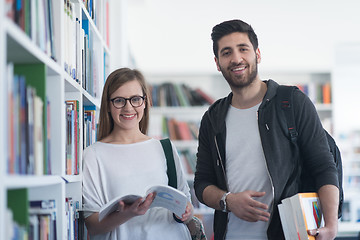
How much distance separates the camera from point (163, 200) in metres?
1.64

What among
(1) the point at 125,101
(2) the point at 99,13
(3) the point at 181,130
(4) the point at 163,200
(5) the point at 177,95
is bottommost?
(4) the point at 163,200

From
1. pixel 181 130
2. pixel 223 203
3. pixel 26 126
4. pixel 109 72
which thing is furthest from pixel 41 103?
pixel 181 130

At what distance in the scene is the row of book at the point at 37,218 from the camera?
3.71 feet

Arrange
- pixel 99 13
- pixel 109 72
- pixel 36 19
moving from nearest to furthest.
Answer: pixel 36 19, pixel 99 13, pixel 109 72

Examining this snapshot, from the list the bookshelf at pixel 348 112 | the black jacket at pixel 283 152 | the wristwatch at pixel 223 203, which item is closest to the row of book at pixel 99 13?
the black jacket at pixel 283 152

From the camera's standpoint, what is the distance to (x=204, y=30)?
19.5 ft

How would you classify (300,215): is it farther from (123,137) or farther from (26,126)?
(26,126)

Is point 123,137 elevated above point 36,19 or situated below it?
below

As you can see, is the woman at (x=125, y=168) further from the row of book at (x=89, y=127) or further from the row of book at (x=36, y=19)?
the row of book at (x=36, y=19)

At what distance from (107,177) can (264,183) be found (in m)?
0.61

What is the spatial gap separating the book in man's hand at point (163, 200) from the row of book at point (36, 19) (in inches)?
20.4

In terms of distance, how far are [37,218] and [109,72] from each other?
1758 mm

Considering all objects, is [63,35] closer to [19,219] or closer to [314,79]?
[19,219]

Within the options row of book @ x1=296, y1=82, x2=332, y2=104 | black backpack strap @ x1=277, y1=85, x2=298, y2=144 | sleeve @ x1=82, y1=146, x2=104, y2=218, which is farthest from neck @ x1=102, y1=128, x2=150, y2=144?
row of book @ x1=296, y1=82, x2=332, y2=104
